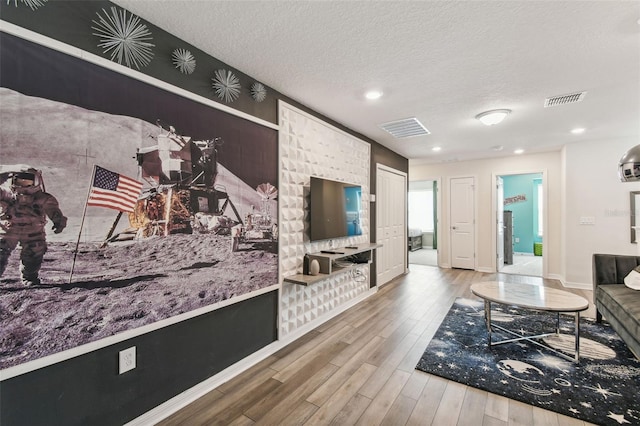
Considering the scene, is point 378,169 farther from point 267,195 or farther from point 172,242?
point 172,242

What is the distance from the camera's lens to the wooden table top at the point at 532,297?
2375mm

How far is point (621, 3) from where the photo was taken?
5.19 feet

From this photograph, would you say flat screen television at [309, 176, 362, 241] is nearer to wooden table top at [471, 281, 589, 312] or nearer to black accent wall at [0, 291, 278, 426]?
black accent wall at [0, 291, 278, 426]

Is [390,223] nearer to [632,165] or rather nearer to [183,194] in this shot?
[632,165]

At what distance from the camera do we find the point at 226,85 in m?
2.21

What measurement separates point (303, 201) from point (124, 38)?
1917mm

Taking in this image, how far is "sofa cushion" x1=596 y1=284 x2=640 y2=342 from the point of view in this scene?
2.19 meters

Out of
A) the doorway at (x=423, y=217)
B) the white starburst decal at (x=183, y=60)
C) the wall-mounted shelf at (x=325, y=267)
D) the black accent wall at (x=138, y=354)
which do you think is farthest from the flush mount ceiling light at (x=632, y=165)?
the doorway at (x=423, y=217)

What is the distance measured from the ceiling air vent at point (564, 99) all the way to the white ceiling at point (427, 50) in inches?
3.6

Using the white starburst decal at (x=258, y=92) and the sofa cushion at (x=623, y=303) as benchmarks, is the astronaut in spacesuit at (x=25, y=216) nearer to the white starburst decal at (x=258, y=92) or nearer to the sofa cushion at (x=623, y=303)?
the white starburst decal at (x=258, y=92)

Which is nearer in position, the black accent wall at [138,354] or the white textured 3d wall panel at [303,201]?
the black accent wall at [138,354]

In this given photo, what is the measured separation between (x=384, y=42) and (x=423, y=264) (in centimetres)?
582

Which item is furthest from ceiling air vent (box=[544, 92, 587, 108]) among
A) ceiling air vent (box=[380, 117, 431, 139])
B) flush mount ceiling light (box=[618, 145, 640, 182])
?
ceiling air vent (box=[380, 117, 431, 139])

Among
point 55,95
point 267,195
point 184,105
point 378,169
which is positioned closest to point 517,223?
point 378,169
